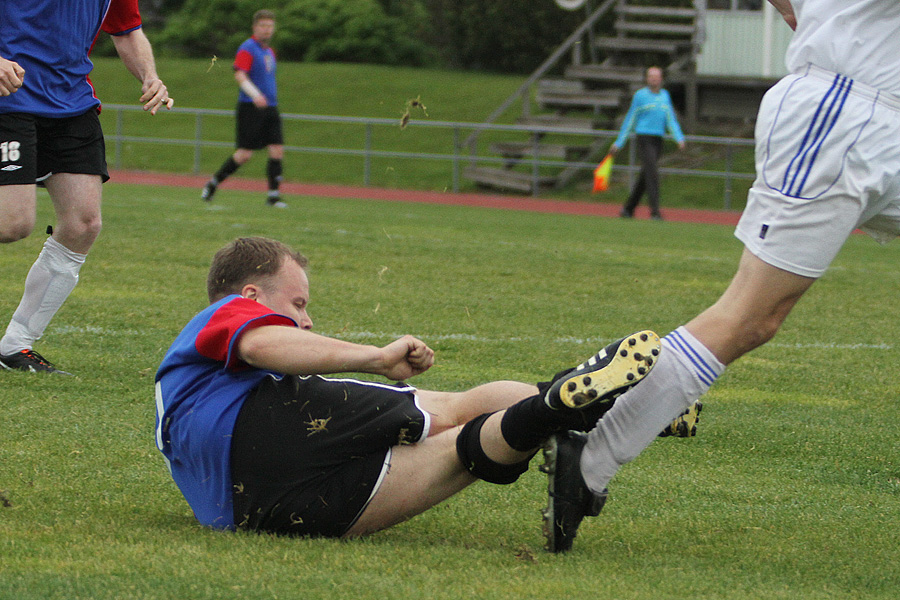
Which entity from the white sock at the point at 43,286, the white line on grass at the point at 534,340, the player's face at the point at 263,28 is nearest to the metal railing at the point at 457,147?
the player's face at the point at 263,28

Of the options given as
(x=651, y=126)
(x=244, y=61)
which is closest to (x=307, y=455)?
(x=244, y=61)

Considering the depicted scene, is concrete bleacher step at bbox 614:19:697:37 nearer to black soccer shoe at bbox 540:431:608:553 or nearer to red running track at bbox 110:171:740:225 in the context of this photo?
red running track at bbox 110:171:740:225

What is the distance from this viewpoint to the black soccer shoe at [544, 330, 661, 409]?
2.57 meters

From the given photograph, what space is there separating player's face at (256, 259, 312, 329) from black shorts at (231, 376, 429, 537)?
19 centimetres

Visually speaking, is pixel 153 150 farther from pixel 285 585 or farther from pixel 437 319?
pixel 285 585

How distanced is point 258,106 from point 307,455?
36.9 ft

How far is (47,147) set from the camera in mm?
4633

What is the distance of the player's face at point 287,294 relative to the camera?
116 inches

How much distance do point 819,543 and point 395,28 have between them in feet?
129

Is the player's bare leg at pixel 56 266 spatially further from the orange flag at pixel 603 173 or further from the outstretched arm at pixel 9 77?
the orange flag at pixel 603 173

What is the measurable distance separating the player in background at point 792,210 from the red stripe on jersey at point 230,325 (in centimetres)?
82

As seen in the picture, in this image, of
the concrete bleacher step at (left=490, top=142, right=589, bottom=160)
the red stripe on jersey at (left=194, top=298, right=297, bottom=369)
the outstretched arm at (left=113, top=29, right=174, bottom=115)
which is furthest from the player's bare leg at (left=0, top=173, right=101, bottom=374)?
the concrete bleacher step at (left=490, top=142, right=589, bottom=160)

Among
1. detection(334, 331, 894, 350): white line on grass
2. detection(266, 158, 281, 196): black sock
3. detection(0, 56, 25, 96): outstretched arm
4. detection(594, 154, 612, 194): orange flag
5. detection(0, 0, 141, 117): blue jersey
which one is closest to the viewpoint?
detection(0, 56, 25, 96): outstretched arm

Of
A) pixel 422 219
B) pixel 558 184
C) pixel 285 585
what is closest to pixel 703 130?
pixel 558 184
